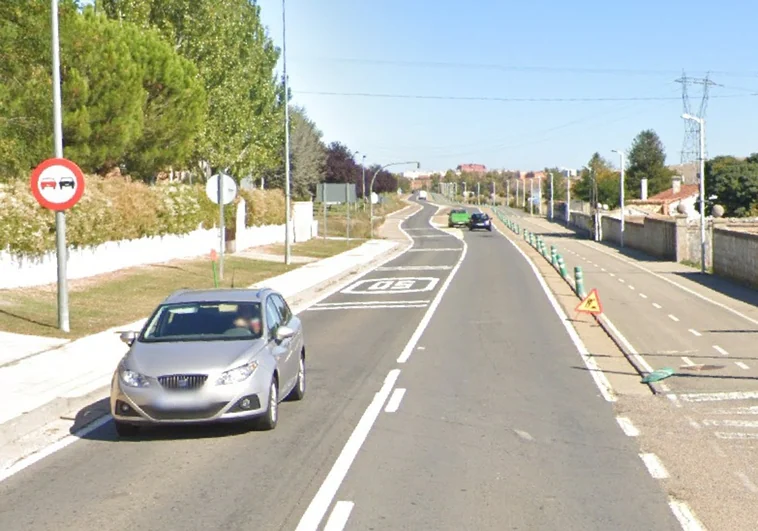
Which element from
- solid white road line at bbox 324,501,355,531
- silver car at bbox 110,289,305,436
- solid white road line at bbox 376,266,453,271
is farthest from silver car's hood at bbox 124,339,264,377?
solid white road line at bbox 376,266,453,271

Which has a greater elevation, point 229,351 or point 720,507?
point 229,351

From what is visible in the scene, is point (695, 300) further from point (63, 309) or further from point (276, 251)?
point (276, 251)

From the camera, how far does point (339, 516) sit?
8.38m

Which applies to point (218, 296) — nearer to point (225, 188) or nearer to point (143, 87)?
point (225, 188)

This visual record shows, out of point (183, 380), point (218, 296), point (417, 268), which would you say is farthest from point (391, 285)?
point (183, 380)

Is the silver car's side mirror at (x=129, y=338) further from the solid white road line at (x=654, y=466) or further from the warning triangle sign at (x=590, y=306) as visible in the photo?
the warning triangle sign at (x=590, y=306)

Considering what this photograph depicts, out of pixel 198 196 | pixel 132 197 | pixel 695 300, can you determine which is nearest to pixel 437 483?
pixel 695 300

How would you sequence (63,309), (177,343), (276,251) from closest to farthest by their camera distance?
(177,343) → (63,309) → (276,251)

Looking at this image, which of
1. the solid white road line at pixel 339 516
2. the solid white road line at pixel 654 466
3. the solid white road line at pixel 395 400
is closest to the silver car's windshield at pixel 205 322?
the solid white road line at pixel 395 400

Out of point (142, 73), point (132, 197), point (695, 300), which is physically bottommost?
point (695, 300)

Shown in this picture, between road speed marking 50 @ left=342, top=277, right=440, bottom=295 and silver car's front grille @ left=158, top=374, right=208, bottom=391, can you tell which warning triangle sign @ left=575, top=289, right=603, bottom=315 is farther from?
silver car's front grille @ left=158, top=374, right=208, bottom=391

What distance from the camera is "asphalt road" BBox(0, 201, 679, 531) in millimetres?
8461

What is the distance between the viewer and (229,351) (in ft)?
38.7

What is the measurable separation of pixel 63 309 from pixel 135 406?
34.1 ft
